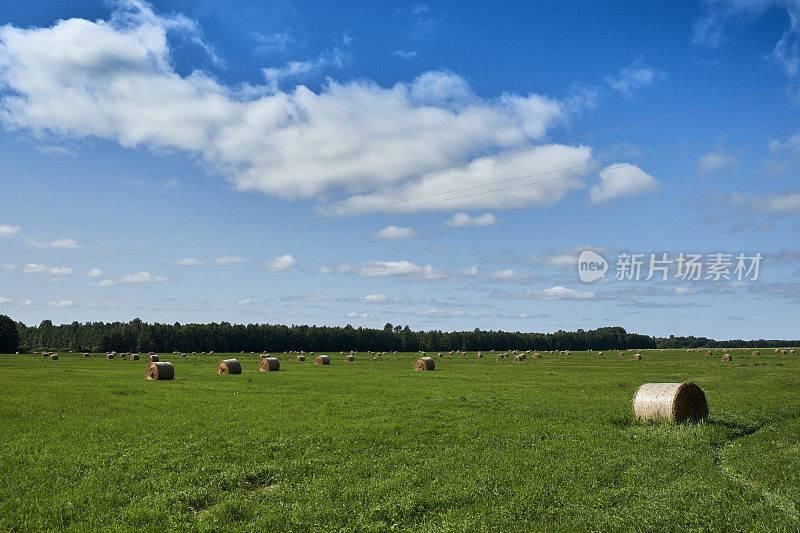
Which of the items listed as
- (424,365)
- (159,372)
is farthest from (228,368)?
(424,365)

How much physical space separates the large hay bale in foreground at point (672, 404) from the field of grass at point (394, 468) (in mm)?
659

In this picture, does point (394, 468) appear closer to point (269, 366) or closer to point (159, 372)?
point (159, 372)

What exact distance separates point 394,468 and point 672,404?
1258 centimetres

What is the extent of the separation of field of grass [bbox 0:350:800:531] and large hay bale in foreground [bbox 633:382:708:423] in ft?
2.16

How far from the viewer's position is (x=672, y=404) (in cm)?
1958

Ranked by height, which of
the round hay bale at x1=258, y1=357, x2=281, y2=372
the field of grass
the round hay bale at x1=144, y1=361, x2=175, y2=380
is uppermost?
the field of grass

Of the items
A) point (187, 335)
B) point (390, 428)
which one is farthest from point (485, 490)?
point (187, 335)

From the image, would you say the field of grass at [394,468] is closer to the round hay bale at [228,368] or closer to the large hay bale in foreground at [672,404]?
the large hay bale in foreground at [672,404]

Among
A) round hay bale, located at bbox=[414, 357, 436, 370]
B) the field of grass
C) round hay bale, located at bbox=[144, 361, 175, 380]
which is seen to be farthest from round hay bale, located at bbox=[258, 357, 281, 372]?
the field of grass

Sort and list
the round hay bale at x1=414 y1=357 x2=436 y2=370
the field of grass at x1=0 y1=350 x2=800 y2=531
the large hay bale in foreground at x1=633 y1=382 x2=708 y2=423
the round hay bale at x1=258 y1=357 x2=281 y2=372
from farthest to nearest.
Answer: the round hay bale at x1=414 y1=357 x2=436 y2=370, the round hay bale at x1=258 y1=357 x2=281 y2=372, the large hay bale in foreground at x1=633 y1=382 x2=708 y2=423, the field of grass at x1=0 y1=350 x2=800 y2=531

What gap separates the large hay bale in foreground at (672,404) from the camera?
19625 millimetres

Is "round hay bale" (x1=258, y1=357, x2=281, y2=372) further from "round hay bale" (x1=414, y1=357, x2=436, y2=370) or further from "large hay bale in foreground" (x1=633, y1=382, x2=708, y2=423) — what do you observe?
"large hay bale in foreground" (x1=633, y1=382, x2=708, y2=423)

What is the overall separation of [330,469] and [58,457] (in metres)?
8.44

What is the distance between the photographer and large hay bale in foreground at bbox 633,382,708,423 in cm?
1962
